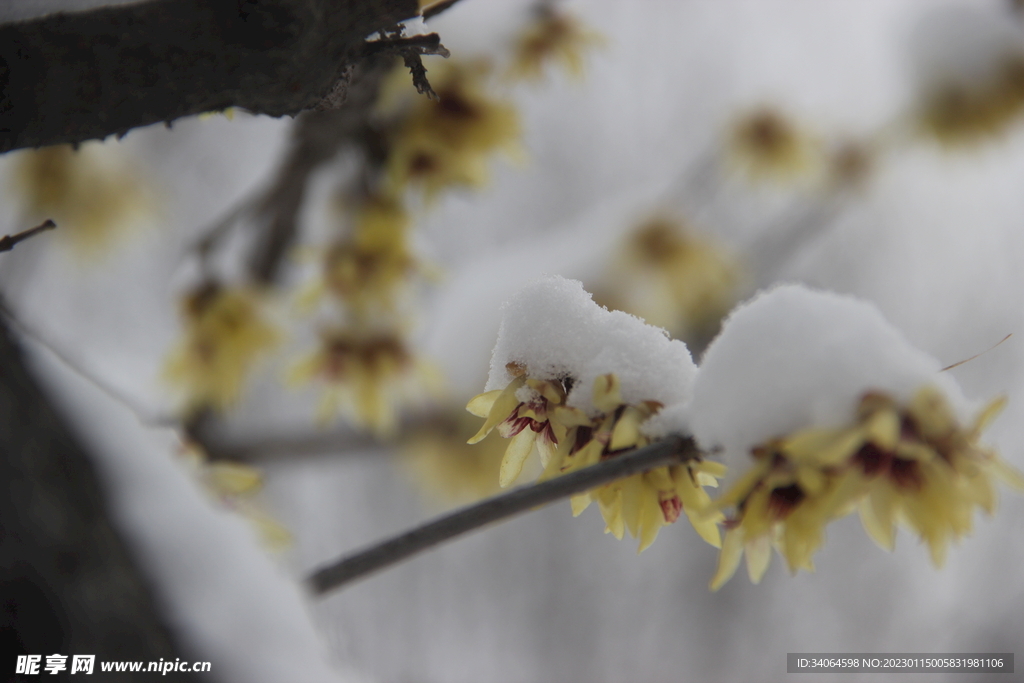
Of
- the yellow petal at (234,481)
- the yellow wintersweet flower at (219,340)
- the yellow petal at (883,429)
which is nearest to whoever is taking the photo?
the yellow petal at (883,429)

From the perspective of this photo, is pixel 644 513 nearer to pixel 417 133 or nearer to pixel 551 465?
pixel 551 465

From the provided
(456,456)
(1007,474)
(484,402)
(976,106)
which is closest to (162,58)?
(484,402)

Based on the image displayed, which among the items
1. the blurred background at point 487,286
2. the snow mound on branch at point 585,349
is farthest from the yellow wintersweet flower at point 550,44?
the snow mound on branch at point 585,349

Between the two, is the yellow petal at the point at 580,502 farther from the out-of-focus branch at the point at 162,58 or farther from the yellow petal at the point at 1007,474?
the out-of-focus branch at the point at 162,58

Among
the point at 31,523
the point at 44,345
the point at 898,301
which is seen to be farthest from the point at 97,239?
the point at 898,301

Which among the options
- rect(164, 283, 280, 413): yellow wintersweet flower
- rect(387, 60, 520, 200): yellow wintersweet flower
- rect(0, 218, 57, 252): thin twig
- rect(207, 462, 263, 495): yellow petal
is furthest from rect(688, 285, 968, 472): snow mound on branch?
rect(164, 283, 280, 413): yellow wintersweet flower

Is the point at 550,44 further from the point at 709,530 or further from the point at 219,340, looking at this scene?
the point at 709,530
